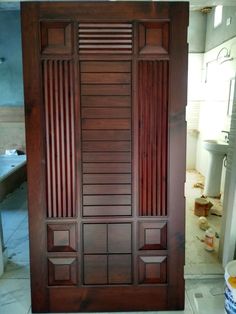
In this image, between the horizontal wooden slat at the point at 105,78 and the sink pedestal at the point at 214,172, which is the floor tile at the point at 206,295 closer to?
the horizontal wooden slat at the point at 105,78

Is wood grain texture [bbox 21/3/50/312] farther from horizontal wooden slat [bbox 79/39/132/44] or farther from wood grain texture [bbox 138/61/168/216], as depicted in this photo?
wood grain texture [bbox 138/61/168/216]

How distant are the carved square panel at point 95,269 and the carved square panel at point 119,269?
0.04m

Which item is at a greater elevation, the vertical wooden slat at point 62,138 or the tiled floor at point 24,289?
the vertical wooden slat at point 62,138

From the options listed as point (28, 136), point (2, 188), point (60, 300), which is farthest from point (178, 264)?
point (2, 188)

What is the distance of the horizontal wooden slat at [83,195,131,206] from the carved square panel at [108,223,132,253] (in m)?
0.15

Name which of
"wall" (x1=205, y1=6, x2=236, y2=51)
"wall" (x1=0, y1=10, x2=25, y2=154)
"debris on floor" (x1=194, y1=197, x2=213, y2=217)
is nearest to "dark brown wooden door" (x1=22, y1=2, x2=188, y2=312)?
"debris on floor" (x1=194, y1=197, x2=213, y2=217)

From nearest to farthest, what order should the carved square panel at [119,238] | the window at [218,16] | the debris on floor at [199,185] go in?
the carved square panel at [119,238]
the window at [218,16]
the debris on floor at [199,185]

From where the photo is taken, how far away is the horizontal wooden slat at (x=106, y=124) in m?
1.69

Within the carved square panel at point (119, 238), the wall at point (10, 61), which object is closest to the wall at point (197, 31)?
the wall at point (10, 61)

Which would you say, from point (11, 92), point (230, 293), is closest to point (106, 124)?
point (230, 293)

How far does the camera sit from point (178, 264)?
180 cm

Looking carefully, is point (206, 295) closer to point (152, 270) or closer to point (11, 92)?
point (152, 270)

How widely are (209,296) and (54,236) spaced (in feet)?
3.94

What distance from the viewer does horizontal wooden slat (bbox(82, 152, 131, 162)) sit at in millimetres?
1722
